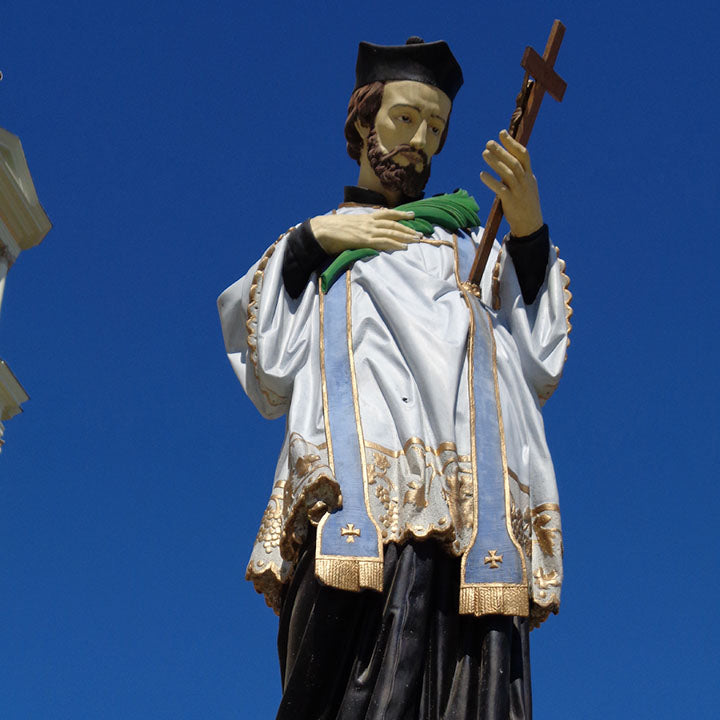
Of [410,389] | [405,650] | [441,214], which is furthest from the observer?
[441,214]

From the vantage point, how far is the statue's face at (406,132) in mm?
7016

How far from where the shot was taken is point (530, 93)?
661 centimetres

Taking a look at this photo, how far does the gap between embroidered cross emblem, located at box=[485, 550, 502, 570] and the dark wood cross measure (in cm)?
151

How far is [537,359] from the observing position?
6.53 metres

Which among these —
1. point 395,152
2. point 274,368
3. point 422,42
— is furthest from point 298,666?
point 422,42

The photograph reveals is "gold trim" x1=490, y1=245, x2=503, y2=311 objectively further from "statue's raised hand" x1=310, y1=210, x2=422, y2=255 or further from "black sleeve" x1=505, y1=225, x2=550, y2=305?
"statue's raised hand" x1=310, y1=210, x2=422, y2=255

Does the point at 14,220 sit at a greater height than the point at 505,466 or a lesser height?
greater

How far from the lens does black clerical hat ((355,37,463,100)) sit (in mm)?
7051

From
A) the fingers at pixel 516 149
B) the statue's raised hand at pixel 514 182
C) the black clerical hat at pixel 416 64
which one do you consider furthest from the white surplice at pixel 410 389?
the black clerical hat at pixel 416 64

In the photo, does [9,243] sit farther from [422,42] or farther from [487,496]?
[487,496]

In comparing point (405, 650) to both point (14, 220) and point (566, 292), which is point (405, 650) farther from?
point (14, 220)

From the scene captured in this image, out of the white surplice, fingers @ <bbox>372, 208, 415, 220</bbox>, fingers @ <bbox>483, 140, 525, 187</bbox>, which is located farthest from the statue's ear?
fingers @ <bbox>483, 140, 525, 187</bbox>

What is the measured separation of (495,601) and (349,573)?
1.90 ft

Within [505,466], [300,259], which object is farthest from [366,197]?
[505,466]
